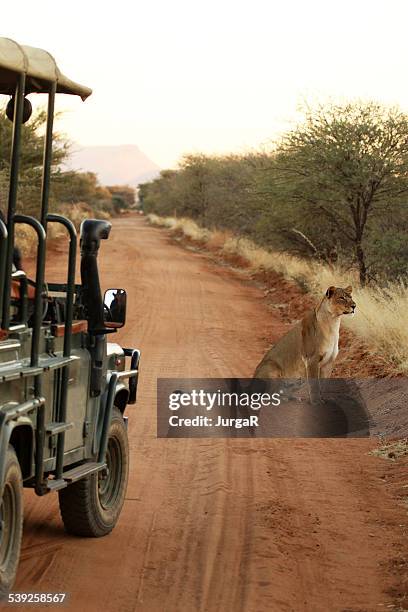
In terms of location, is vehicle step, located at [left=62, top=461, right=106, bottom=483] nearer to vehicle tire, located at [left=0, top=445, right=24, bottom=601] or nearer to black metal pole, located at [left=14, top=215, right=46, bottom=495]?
black metal pole, located at [left=14, top=215, right=46, bottom=495]

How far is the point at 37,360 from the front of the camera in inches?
232

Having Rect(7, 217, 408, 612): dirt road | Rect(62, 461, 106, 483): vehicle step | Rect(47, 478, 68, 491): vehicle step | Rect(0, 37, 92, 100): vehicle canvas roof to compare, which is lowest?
Rect(7, 217, 408, 612): dirt road

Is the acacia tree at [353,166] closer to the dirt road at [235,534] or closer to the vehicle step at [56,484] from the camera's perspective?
the dirt road at [235,534]

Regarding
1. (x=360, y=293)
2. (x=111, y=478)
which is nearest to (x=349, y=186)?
(x=360, y=293)

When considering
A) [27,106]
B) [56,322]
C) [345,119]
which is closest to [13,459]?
[56,322]

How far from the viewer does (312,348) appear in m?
12.8

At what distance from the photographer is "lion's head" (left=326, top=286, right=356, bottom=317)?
13.1 meters

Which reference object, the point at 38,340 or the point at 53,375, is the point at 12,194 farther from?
the point at 53,375

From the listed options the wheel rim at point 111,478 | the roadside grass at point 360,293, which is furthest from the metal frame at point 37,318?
the roadside grass at point 360,293

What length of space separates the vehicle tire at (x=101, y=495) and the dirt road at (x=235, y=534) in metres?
0.11

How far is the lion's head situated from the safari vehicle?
5616 mm

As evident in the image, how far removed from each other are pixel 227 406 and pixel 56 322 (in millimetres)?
5827

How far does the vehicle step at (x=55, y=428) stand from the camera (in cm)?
614

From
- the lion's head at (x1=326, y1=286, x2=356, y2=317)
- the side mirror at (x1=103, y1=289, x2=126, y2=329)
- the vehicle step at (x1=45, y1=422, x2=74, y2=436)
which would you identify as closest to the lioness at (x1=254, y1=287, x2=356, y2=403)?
the lion's head at (x1=326, y1=286, x2=356, y2=317)
